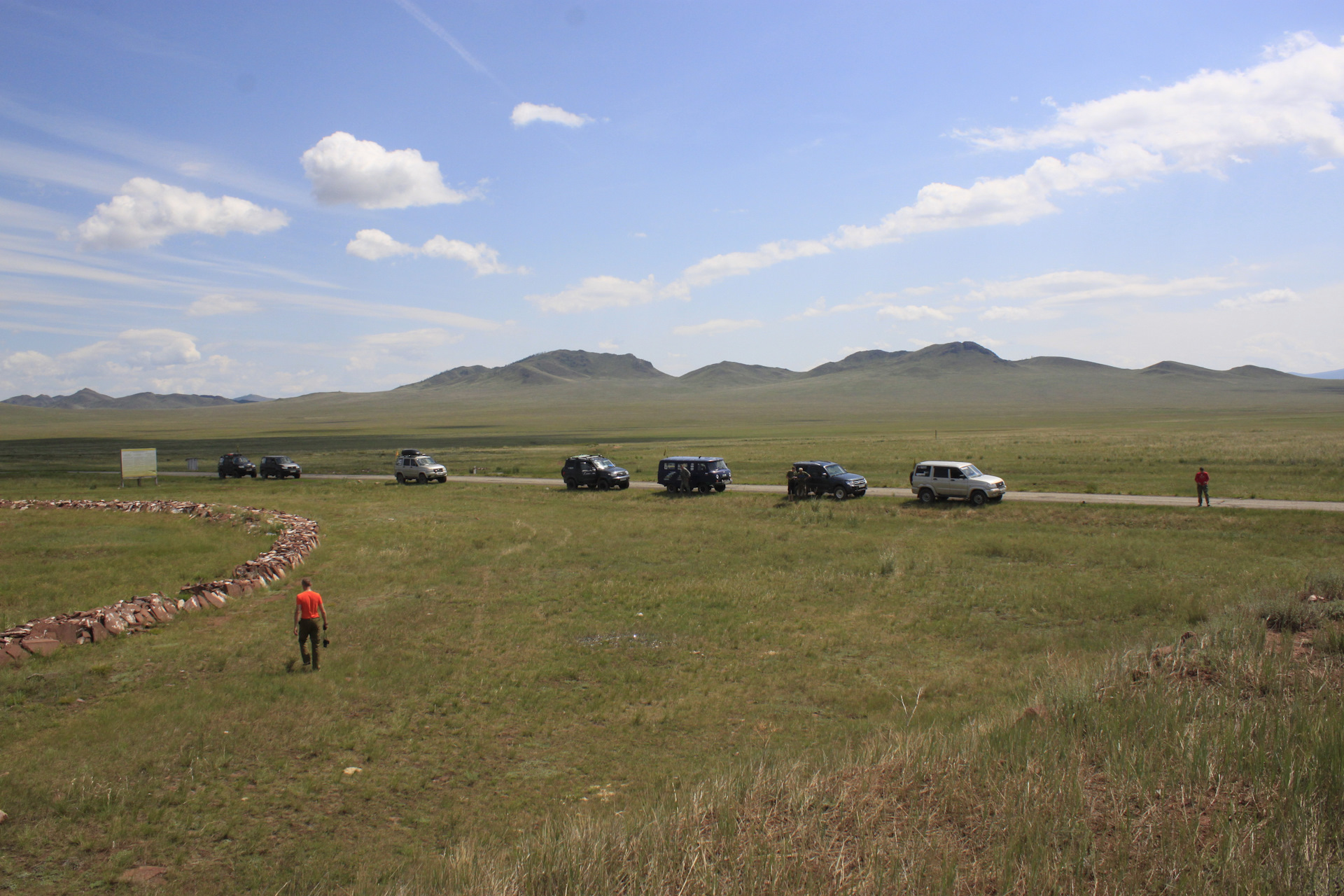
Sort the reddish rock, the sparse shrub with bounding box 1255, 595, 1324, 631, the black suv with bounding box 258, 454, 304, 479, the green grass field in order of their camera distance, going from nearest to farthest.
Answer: the sparse shrub with bounding box 1255, 595, 1324, 631, the reddish rock, the green grass field, the black suv with bounding box 258, 454, 304, 479

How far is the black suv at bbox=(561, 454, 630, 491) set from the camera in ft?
148

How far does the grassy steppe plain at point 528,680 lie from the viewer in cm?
856

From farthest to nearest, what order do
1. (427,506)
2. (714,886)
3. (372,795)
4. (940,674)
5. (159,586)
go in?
1. (427,506)
2. (159,586)
3. (940,674)
4. (372,795)
5. (714,886)

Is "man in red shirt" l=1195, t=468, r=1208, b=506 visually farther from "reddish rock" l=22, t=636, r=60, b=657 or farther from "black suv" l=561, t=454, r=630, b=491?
"reddish rock" l=22, t=636, r=60, b=657

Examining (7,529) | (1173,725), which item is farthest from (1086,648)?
(7,529)

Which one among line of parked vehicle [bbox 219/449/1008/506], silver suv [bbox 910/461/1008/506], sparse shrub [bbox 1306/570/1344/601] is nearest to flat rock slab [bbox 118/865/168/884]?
sparse shrub [bbox 1306/570/1344/601]

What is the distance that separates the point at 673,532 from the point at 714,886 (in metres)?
23.1

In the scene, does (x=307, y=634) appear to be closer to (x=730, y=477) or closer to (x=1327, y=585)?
(x=1327, y=585)

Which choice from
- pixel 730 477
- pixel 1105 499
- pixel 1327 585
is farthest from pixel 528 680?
pixel 730 477

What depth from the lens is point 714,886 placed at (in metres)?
6.05

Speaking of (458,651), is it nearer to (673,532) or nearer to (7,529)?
(673,532)

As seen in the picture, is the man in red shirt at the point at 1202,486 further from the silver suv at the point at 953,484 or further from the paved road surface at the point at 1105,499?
the silver suv at the point at 953,484

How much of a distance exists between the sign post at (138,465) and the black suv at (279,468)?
6.78m

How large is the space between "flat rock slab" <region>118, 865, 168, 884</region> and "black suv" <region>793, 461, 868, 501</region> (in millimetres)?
31681
